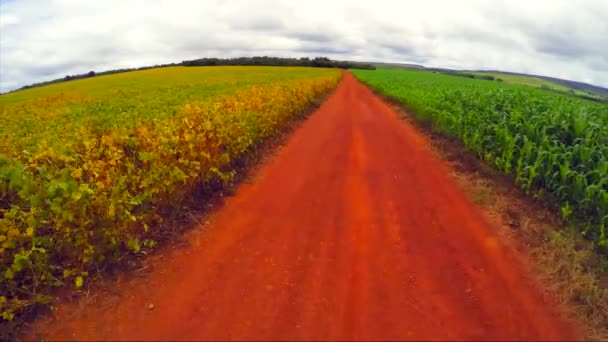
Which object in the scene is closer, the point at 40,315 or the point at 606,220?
the point at 40,315

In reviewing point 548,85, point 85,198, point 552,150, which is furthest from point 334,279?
point 548,85

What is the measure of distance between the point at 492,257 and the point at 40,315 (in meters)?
5.09

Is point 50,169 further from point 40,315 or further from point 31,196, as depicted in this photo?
point 40,315

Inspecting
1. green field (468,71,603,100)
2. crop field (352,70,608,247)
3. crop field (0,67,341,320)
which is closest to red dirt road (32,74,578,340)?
crop field (0,67,341,320)

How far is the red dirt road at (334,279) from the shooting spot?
3.74m

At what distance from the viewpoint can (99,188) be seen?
15.3ft

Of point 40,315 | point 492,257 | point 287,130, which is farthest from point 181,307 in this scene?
point 287,130

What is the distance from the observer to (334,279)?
448 cm

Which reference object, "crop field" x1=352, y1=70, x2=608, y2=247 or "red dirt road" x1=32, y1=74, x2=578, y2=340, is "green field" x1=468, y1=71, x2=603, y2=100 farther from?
"red dirt road" x1=32, y1=74, x2=578, y2=340

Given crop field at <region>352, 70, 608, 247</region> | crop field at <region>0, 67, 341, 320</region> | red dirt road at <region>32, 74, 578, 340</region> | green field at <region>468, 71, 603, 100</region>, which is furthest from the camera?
green field at <region>468, 71, 603, 100</region>

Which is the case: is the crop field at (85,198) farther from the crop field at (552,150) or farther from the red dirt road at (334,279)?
the crop field at (552,150)

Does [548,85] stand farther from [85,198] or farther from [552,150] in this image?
[85,198]

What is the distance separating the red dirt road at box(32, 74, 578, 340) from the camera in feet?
12.3

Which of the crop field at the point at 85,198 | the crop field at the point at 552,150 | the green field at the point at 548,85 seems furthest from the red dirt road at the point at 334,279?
the green field at the point at 548,85
